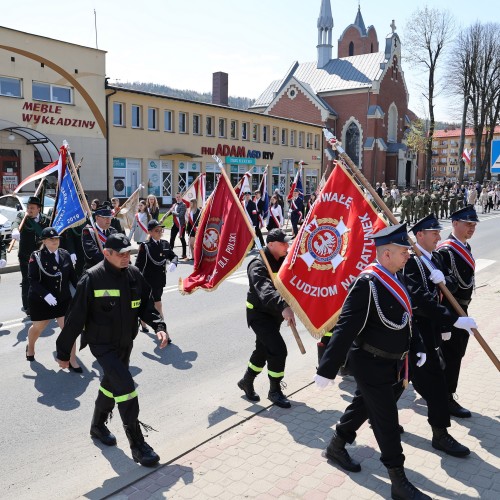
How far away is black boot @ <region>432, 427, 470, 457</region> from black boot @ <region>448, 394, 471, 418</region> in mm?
668

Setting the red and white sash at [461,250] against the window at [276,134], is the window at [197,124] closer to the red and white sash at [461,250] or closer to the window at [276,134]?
the window at [276,134]

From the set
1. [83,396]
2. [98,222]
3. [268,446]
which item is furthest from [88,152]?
[268,446]

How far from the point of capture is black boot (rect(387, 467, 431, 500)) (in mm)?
3979

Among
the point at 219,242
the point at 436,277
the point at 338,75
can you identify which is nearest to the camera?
the point at 436,277

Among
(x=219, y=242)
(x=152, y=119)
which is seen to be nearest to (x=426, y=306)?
(x=219, y=242)

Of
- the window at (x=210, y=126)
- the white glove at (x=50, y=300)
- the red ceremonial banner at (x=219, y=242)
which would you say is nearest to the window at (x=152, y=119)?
the window at (x=210, y=126)

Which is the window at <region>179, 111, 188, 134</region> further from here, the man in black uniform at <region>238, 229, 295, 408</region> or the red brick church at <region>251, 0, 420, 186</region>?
the man in black uniform at <region>238, 229, 295, 408</region>

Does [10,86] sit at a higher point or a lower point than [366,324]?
higher

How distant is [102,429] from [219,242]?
2.70m

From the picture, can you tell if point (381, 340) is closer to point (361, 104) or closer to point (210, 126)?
point (210, 126)

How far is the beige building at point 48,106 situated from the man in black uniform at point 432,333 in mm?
24510

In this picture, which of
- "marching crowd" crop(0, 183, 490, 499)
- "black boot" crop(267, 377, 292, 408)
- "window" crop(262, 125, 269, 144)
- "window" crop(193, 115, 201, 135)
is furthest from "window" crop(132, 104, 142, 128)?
Result: "black boot" crop(267, 377, 292, 408)

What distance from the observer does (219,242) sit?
22.8 ft

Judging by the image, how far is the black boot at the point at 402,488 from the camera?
3.98 m
